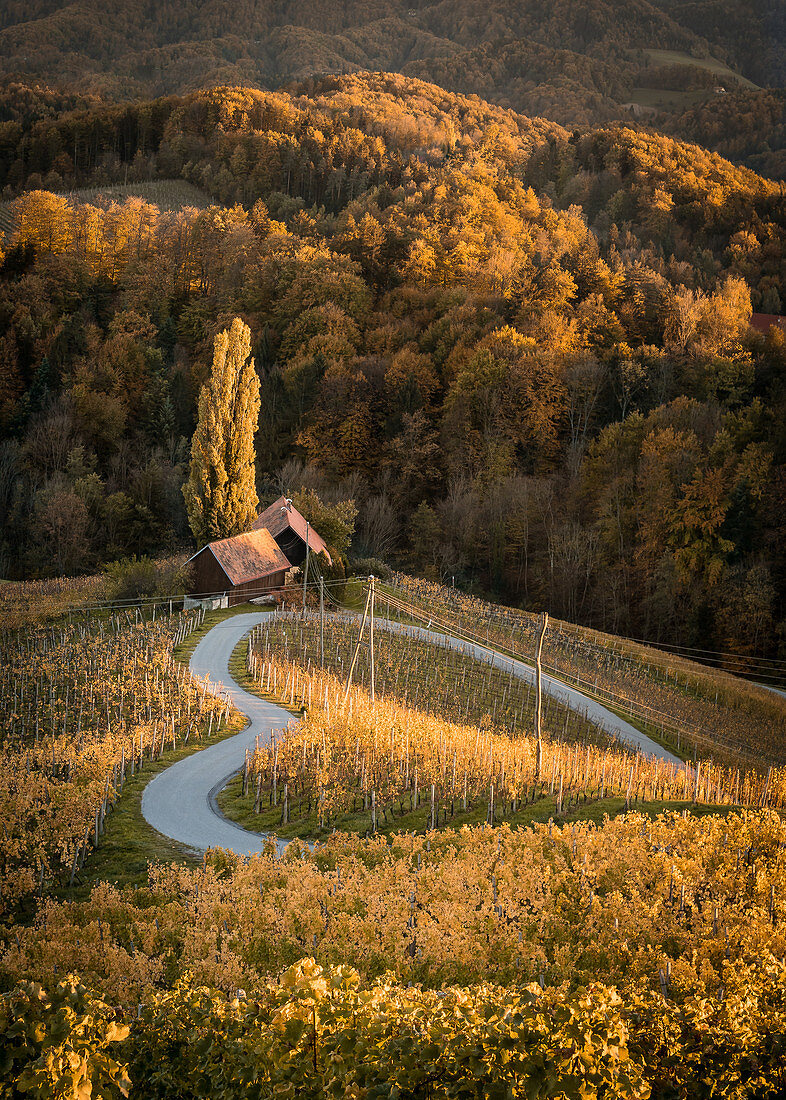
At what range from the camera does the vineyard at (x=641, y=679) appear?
25.6 metres

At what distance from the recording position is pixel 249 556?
124ft

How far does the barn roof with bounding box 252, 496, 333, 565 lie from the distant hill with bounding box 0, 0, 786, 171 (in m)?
87.9

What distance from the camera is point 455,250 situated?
224 feet

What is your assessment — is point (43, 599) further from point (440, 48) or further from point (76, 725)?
point (440, 48)

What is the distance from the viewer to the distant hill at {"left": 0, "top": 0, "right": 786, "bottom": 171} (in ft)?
384

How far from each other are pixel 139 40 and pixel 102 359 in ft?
354

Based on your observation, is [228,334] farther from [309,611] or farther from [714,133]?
[714,133]

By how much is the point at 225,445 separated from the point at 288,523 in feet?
15.3

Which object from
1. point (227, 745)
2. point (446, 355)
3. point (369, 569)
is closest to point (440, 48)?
point (446, 355)

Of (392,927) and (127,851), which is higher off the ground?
(392,927)

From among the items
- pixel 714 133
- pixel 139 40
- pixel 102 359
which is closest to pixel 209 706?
pixel 102 359

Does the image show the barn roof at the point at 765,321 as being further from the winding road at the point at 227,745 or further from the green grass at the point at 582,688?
the winding road at the point at 227,745

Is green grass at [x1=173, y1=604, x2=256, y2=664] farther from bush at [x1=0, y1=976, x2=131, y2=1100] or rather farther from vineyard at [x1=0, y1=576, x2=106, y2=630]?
bush at [x1=0, y1=976, x2=131, y2=1100]

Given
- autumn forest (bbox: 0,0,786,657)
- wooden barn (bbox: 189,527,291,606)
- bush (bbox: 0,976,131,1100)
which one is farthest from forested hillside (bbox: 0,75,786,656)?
bush (bbox: 0,976,131,1100)
